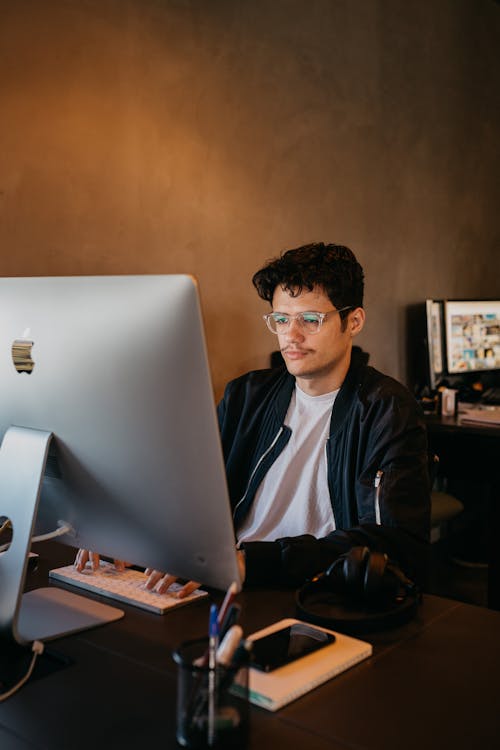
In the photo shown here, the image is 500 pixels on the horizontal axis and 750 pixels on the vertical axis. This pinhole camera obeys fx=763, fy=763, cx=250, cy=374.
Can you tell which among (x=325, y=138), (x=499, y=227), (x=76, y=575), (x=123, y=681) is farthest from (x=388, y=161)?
(x=123, y=681)

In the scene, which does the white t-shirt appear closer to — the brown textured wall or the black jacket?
the black jacket

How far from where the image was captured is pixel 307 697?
1.02 m

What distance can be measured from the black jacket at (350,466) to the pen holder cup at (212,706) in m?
0.53

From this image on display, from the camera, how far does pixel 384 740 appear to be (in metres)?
0.91

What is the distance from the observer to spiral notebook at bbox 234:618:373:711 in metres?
1.00

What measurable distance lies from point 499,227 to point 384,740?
4.71 m

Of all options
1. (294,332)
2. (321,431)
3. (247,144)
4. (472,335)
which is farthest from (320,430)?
(472,335)

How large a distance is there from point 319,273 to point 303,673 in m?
1.13

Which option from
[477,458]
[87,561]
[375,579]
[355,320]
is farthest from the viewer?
[477,458]

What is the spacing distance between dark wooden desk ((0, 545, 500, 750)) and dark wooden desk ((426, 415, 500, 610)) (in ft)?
6.51

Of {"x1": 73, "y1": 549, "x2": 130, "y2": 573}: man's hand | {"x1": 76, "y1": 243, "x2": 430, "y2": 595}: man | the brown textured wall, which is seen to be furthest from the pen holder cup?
the brown textured wall

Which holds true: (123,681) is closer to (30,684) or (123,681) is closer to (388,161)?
(30,684)

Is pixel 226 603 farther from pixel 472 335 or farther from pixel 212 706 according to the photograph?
pixel 472 335

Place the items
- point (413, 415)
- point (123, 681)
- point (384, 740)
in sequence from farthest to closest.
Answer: point (413, 415) → point (123, 681) → point (384, 740)
